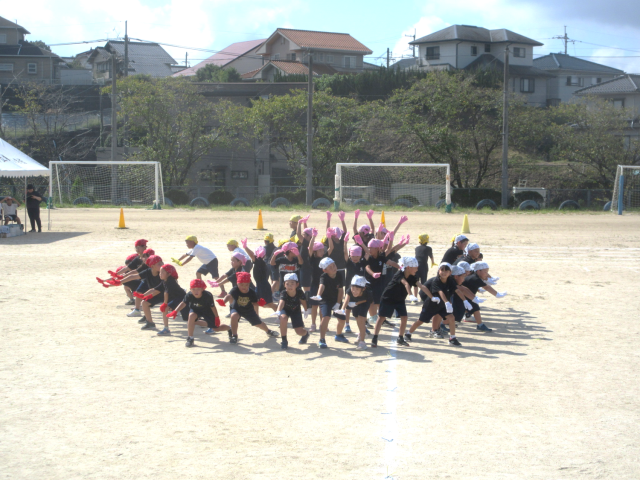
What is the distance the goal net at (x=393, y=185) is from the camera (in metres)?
36.9

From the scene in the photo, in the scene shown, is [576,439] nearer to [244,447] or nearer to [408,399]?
[408,399]

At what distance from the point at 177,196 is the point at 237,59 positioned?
3686 centimetres

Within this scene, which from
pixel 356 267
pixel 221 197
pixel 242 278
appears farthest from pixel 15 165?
pixel 221 197

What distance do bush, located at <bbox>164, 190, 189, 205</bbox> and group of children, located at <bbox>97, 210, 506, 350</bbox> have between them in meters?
29.3

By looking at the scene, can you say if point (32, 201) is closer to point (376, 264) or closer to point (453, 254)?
point (376, 264)

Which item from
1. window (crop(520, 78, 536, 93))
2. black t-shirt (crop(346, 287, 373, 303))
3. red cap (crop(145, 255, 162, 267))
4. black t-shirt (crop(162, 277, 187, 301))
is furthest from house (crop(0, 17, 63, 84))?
black t-shirt (crop(346, 287, 373, 303))

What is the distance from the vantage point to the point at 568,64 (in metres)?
74.9

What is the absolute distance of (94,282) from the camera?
14.2m

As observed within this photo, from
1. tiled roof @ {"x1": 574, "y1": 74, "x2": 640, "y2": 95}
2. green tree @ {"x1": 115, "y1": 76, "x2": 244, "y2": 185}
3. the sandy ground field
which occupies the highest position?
tiled roof @ {"x1": 574, "y1": 74, "x2": 640, "y2": 95}

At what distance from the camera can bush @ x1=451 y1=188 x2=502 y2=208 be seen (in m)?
39.1

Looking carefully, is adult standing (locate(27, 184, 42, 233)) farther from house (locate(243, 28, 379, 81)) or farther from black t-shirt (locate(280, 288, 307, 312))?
house (locate(243, 28, 379, 81))

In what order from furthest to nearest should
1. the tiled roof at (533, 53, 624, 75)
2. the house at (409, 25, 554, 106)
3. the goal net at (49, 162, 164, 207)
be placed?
the tiled roof at (533, 53, 624, 75) → the house at (409, 25, 554, 106) → the goal net at (49, 162, 164, 207)

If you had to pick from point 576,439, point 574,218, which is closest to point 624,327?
point 576,439

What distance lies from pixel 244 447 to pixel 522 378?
3.82 m
